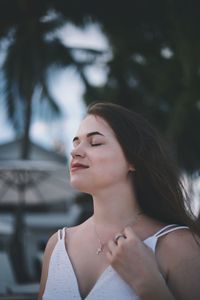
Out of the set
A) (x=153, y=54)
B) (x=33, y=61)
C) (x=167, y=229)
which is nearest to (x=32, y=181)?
(x=33, y=61)

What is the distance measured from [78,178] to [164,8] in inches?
475

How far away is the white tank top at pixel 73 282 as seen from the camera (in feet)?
5.13

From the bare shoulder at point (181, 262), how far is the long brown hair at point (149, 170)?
0.46 ft

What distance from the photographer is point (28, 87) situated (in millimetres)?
16062

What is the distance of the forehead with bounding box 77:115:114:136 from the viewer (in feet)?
5.66

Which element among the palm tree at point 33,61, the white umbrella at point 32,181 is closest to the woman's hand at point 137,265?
the white umbrella at point 32,181

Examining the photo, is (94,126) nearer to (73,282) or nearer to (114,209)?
(114,209)

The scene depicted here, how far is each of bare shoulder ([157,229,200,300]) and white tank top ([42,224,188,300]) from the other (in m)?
0.03

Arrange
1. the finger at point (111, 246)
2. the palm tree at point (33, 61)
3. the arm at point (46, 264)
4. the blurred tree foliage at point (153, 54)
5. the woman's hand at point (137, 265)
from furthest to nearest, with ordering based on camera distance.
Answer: the palm tree at point (33, 61), the blurred tree foliage at point (153, 54), the arm at point (46, 264), the finger at point (111, 246), the woman's hand at point (137, 265)

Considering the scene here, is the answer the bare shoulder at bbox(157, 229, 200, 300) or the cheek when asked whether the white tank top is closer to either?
the bare shoulder at bbox(157, 229, 200, 300)

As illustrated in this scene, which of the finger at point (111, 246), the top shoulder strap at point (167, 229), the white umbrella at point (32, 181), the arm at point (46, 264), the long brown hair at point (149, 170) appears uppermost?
the long brown hair at point (149, 170)

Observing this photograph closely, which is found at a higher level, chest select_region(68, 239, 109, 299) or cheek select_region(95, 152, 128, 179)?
cheek select_region(95, 152, 128, 179)

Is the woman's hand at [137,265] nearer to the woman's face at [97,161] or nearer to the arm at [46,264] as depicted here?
the woman's face at [97,161]

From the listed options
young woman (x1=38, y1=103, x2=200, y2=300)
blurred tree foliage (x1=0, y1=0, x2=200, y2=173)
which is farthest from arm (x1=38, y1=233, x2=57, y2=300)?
blurred tree foliage (x1=0, y1=0, x2=200, y2=173)
